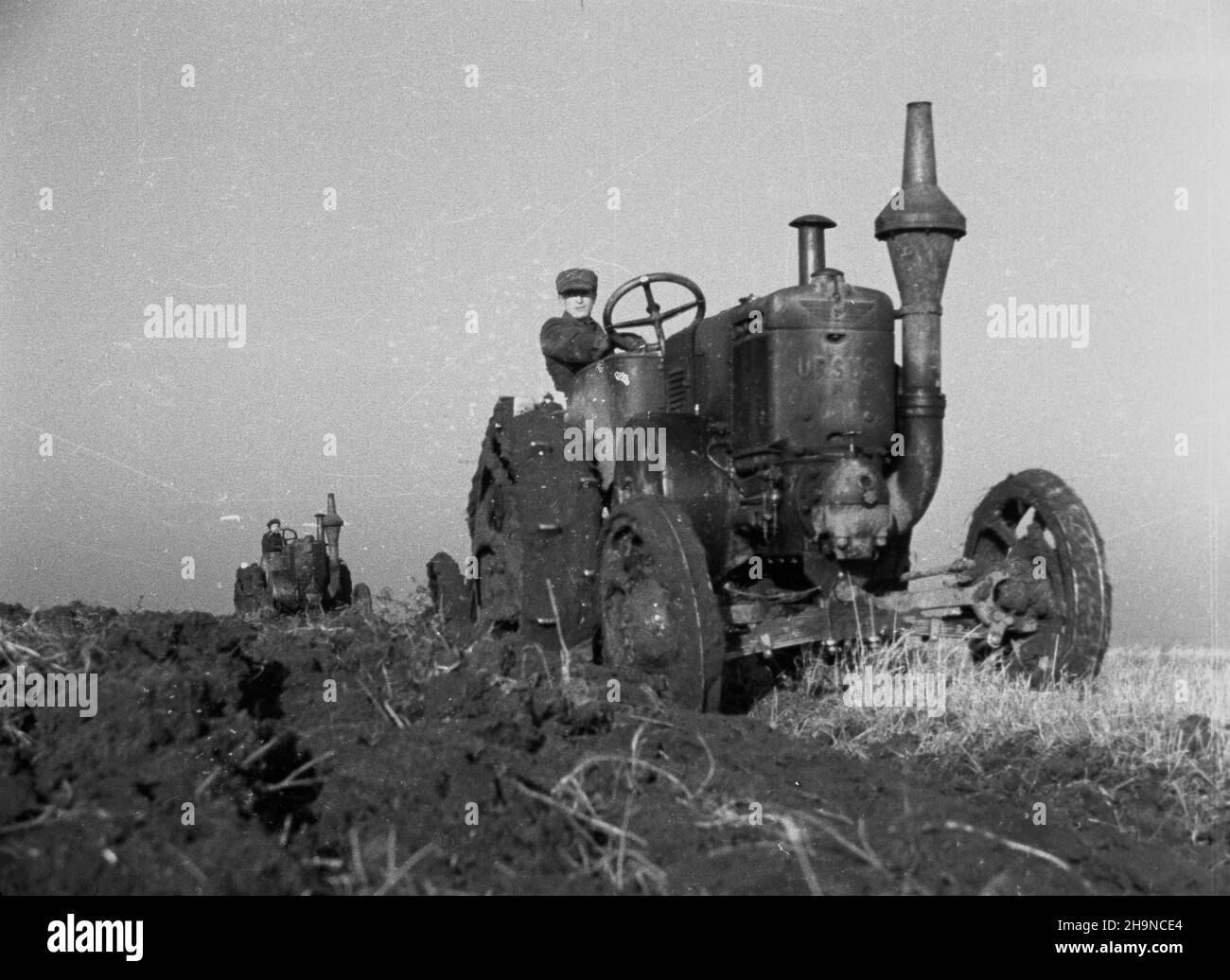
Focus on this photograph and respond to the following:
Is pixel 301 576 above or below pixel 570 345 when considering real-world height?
below

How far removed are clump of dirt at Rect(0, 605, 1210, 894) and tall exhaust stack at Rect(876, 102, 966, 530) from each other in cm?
178

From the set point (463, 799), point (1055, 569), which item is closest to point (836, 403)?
point (1055, 569)

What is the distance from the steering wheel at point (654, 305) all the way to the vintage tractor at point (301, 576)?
20.2 feet

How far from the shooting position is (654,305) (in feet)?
32.6

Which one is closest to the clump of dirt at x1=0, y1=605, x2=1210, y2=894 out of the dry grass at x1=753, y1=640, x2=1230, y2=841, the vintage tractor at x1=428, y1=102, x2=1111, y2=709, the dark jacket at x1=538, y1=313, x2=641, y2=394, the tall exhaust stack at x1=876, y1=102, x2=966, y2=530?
the dry grass at x1=753, y1=640, x2=1230, y2=841

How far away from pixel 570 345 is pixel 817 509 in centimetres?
272

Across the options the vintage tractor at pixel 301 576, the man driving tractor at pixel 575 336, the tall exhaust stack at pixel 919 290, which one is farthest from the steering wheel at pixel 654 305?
the vintage tractor at pixel 301 576

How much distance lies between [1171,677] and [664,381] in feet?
11.0

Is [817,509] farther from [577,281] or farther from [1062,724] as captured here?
[577,281]

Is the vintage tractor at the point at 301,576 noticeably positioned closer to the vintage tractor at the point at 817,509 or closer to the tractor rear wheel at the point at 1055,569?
the vintage tractor at the point at 817,509

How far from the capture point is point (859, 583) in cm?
796

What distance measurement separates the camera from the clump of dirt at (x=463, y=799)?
4.23 meters
